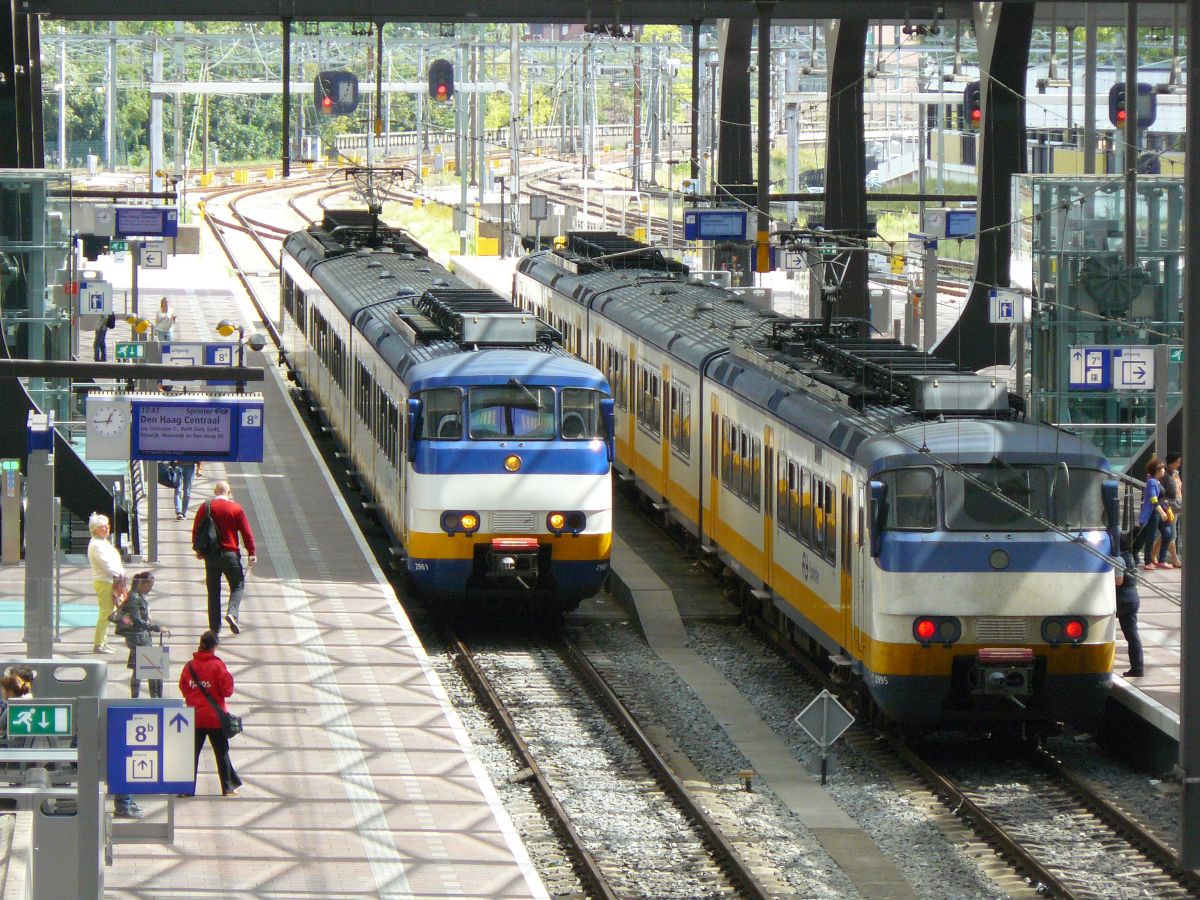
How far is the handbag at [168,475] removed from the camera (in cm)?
2550

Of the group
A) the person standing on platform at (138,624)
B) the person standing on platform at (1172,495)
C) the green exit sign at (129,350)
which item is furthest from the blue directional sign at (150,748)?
the green exit sign at (129,350)

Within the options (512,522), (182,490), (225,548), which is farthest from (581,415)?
(182,490)

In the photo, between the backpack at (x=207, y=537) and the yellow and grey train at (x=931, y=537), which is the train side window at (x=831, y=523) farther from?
the backpack at (x=207, y=537)

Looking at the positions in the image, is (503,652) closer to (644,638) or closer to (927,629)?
(644,638)

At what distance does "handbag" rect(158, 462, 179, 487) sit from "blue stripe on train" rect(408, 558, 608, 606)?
516cm

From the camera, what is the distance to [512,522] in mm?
20938

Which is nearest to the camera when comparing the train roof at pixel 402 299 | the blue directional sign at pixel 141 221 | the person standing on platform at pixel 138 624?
the person standing on platform at pixel 138 624

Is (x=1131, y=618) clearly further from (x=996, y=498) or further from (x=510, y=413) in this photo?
(x=510, y=413)

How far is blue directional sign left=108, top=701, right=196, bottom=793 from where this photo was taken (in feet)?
34.6

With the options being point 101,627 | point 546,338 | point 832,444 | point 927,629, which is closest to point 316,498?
point 546,338

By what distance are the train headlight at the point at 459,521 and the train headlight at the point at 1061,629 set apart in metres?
6.36

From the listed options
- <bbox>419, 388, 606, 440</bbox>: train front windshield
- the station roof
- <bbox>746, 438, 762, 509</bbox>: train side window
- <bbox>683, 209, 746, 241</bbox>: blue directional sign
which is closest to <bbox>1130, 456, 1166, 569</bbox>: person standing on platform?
<bbox>746, 438, 762, 509</bbox>: train side window

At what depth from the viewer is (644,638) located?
22.5m

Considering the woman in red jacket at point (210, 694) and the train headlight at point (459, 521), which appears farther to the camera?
the train headlight at point (459, 521)
